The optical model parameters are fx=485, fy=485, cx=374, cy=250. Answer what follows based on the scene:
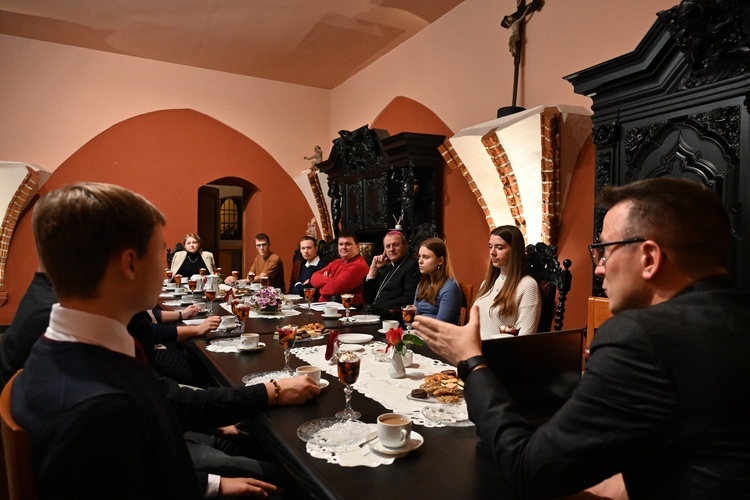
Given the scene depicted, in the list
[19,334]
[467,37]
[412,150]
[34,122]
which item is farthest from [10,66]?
[19,334]

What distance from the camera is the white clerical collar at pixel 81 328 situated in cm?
86

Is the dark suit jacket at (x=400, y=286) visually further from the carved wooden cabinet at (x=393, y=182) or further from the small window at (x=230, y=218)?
the small window at (x=230, y=218)

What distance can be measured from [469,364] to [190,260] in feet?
19.3

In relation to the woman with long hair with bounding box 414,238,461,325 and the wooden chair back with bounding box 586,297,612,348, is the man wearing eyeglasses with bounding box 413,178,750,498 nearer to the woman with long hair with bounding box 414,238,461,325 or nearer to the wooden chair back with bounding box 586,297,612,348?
the wooden chair back with bounding box 586,297,612,348

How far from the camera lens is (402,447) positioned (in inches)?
45.1

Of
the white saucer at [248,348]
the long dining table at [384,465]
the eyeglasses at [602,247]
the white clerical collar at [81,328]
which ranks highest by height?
the eyeglasses at [602,247]

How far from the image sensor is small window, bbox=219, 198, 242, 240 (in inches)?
396

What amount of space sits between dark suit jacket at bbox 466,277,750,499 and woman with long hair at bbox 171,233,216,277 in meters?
5.99

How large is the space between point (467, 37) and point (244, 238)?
4842mm

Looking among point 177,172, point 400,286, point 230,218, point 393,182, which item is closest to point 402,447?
point 400,286

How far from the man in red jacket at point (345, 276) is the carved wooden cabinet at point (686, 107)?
87.2 inches

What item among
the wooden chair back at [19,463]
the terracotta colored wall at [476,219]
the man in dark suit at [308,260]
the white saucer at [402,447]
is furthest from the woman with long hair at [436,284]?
the wooden chair back at [19,463]

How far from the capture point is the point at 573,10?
371cm

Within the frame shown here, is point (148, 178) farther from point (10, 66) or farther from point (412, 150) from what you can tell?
point (412, 150)
